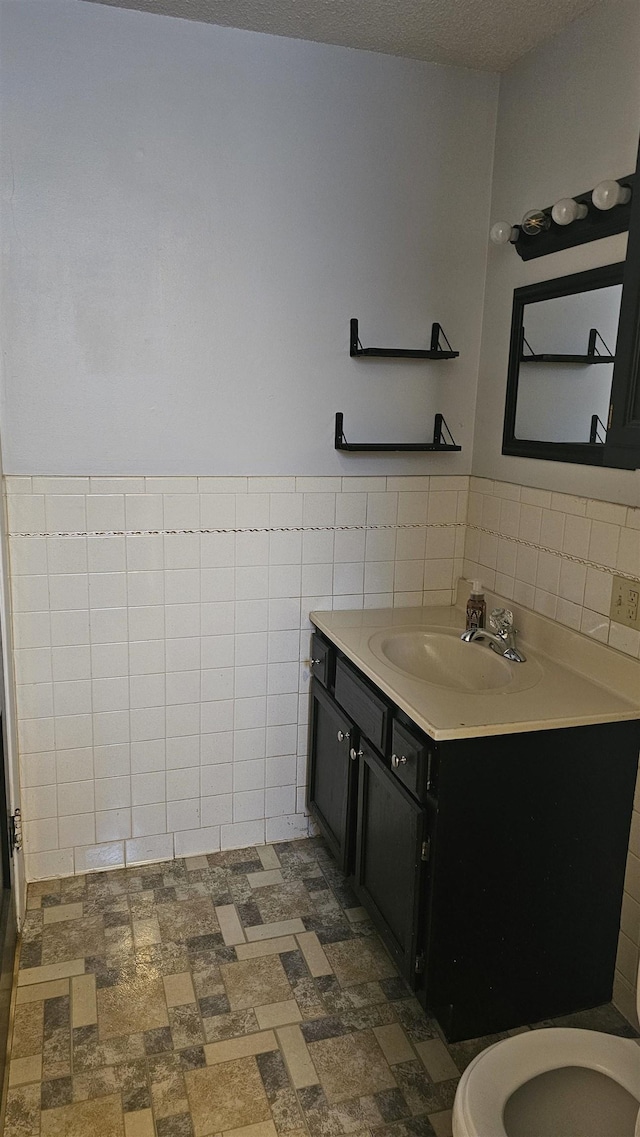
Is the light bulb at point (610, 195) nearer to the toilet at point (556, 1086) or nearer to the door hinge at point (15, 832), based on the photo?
the toilet at point (556, 1086)

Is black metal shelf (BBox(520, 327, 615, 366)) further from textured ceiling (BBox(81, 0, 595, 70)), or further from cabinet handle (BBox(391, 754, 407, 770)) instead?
cabinet handle (BBox(391, 754, 407, 770))

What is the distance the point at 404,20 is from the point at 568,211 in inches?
28.6

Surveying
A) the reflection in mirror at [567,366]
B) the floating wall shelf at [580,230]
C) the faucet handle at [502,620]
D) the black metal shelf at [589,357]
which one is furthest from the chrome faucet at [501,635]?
the floating wall shelf at [580,230]

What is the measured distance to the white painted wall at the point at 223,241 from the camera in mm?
2219

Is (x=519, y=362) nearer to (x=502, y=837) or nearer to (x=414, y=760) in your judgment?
(x=414, y=760)

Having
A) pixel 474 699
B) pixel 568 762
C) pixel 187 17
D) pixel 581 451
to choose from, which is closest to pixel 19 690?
pixel 474 699

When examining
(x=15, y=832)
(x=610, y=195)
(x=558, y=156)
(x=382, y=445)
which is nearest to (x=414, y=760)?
(x=382, y=445)

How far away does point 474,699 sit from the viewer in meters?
1.95

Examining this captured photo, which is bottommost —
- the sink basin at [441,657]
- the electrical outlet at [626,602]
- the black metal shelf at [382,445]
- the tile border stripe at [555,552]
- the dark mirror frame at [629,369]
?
the sink basin at [441,657]

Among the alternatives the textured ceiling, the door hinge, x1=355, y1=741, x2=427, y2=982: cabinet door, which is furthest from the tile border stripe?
the door hinge

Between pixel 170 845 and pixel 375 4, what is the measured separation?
251cm

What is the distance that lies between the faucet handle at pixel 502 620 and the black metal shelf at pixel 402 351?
0.82m

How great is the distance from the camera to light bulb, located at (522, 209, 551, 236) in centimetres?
219

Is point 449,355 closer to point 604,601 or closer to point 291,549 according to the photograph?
point 291,549
